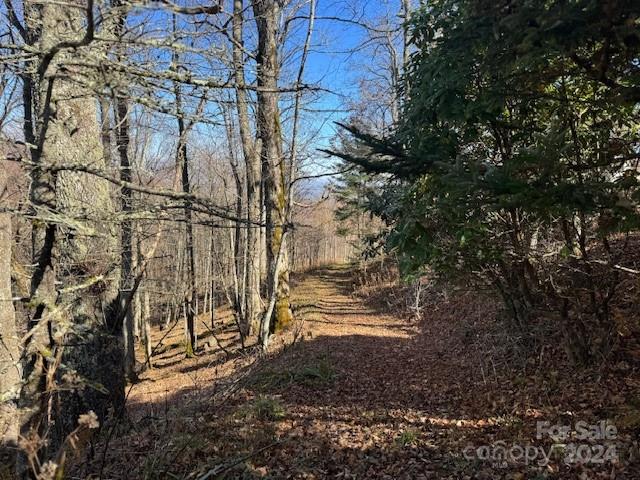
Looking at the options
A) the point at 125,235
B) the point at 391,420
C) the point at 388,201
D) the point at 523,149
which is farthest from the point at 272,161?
the point at 523,149

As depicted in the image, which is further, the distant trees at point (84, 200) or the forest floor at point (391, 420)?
the forest floor at point (391, 420)

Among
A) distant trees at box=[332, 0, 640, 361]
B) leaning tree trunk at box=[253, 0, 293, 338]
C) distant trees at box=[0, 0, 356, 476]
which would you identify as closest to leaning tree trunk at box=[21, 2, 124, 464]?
distant trees at box=[0, 0, 356, 476]

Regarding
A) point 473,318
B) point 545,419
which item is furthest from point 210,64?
point 473,318

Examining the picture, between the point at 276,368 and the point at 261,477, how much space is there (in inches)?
134

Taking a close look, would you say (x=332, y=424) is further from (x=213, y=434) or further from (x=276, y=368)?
(x=276, y=368)

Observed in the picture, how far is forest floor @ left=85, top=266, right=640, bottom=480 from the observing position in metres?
3.58

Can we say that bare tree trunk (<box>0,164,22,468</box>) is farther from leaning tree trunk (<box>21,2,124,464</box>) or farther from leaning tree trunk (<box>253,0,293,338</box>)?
leaning tree trunk (<box>253,0,293,338</box>)

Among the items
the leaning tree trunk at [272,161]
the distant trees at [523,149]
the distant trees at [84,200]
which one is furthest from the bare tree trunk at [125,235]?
the leaning tree trunk at [272,161]

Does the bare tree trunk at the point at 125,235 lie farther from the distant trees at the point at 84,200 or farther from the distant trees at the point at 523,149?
the distant trees at the point at 523,149

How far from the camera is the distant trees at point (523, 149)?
275 cm

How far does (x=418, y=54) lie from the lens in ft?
17.4

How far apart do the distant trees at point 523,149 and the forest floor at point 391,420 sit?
0.84 metres

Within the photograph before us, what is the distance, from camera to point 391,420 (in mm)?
4734

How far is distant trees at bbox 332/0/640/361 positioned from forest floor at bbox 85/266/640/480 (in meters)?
0.84
